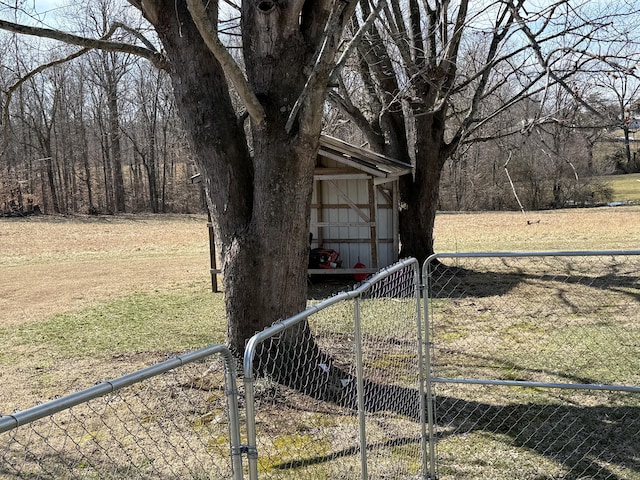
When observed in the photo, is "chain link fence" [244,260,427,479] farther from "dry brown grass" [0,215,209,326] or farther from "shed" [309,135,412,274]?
"dry brown grass" [0,215,209,326]

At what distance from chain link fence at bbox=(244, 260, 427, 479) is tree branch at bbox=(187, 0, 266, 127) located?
1914 millimetres

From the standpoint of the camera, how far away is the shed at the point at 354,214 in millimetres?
13286

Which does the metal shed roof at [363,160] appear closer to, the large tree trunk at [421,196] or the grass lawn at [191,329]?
the large tree trunk at [421,196]

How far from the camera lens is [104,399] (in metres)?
6.13

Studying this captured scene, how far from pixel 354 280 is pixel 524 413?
8.45 m

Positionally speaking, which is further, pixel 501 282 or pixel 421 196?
pixel 421 196

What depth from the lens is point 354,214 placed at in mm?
14008

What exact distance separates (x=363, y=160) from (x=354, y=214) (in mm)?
1819

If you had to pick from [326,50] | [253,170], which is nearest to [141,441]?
[253,170]

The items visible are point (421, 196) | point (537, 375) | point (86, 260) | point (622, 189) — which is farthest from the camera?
point (622, 189)

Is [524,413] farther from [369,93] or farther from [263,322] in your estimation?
[369,93]

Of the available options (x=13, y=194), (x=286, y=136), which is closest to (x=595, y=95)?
(x=286, y=136)

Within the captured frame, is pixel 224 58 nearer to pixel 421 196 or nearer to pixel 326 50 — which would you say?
pixel 326 50

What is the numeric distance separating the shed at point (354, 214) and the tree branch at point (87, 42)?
687 centimetres
